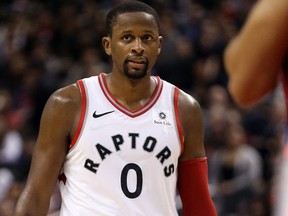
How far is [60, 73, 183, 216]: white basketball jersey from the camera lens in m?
4.11

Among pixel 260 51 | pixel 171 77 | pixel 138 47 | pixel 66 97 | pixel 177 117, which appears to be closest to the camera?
pixel 260 51

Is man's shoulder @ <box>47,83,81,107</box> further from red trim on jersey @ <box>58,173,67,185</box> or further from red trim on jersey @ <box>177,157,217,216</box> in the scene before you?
red trim on jersey @ <box>177,157,217,216</box>

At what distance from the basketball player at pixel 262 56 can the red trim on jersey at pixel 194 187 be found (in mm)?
2550

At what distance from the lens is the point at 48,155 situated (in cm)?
410

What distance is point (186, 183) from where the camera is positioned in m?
4.33

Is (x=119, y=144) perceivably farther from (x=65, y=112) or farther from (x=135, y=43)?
(x=135, y=43)

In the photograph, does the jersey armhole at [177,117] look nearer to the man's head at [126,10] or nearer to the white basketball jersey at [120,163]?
the white basketball jersey at [120,163]

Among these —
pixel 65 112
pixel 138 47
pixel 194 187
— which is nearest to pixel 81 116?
pixel 65 112

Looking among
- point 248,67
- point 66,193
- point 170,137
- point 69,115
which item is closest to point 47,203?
point 66,193

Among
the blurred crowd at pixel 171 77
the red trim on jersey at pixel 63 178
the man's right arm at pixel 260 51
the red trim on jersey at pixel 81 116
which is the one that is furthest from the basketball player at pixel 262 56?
the blurred crowd at pixel 171 77

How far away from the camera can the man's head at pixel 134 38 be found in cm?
409

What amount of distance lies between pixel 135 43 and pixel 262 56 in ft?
8.23

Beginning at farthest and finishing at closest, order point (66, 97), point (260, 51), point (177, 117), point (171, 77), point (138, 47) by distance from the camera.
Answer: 1. point (171, 77)
2. point (177, 117)
3. point (66, 97)
4. point (138, 47)
5. point (260, 51)

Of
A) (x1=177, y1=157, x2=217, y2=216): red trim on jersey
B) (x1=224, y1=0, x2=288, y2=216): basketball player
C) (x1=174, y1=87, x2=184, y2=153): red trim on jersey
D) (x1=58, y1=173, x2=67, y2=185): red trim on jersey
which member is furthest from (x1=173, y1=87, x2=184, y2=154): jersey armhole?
(x1=224, y1=0, x2=288, y2=216): basketball player
